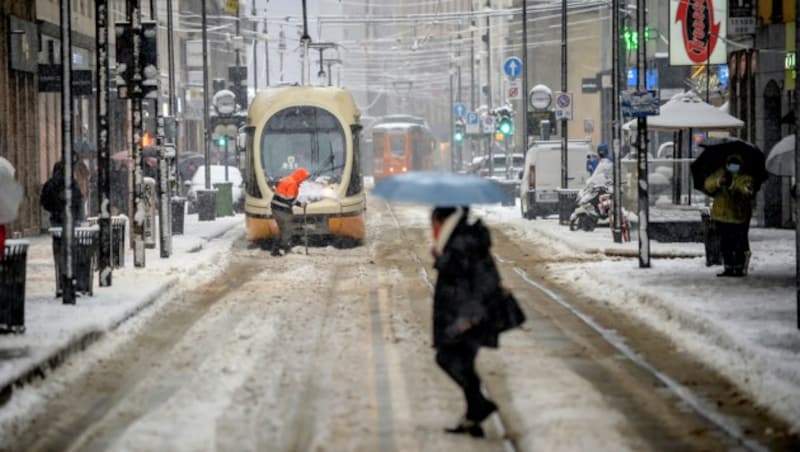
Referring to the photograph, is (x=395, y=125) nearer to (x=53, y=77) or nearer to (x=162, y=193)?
(x=53, y=77)

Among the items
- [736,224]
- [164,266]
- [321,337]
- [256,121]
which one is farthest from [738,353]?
[256,121]

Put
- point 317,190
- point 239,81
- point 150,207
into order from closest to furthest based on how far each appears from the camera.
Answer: point 150,207
point 317,190
point 239,81

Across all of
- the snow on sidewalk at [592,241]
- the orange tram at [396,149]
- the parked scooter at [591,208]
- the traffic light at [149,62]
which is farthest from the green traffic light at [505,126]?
the traffic light at [149,62]

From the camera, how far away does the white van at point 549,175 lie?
44.2 metres

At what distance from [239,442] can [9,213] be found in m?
5.90

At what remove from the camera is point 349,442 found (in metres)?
10.4

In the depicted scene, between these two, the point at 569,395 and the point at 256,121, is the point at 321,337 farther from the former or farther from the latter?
the point at 256,121

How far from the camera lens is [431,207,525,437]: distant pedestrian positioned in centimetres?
1061

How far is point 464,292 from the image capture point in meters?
10.6

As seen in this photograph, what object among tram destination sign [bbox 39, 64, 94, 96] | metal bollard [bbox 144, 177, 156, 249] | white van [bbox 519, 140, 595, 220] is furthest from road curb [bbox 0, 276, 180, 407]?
white van [bbox 519, 140, 595, 220]

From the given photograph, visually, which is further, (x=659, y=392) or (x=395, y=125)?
(x=395, y=125)

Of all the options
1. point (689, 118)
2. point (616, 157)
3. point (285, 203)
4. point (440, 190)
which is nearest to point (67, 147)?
point (440, 190)

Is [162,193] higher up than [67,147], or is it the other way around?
[67,147]

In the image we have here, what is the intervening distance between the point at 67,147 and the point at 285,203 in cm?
1124
